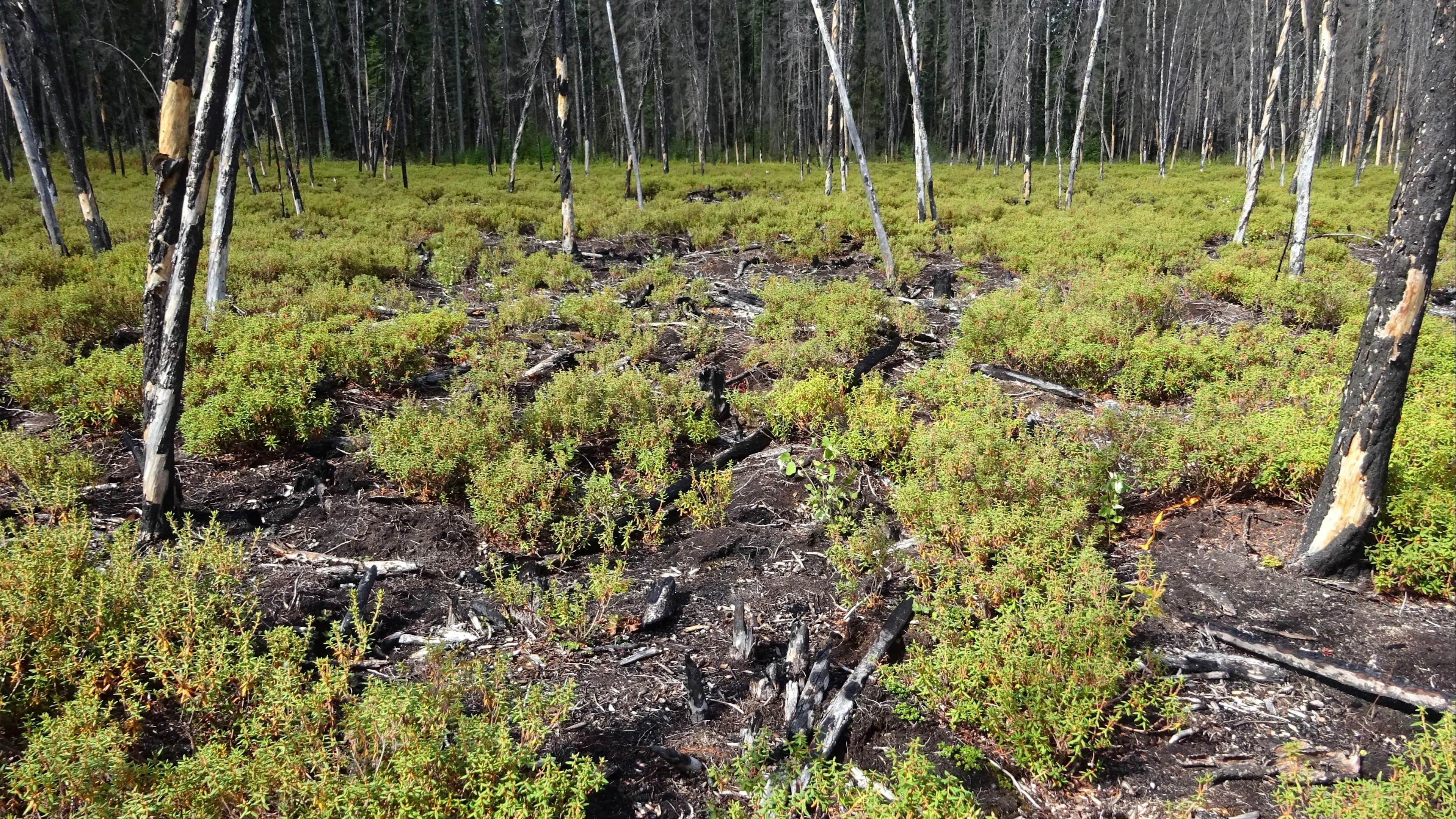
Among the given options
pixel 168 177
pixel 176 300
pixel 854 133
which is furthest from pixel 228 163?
pixel 854 133

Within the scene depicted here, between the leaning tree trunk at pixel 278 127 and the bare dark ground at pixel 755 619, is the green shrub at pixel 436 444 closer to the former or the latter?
the bare dark ground at pixel 755 619

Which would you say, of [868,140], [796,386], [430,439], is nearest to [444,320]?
[430,439]

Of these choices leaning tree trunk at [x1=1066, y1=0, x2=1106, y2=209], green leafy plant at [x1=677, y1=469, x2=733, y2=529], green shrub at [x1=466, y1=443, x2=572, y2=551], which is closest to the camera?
green shrub at [x1=466, y1=443, x2=572, y2=551]

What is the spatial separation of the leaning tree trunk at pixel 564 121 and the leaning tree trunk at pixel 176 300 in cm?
941

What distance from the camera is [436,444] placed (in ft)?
19.1

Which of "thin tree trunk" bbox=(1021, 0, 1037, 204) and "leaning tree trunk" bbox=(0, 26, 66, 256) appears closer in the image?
"leaning tree trunk" bbox=(0, 26, 66, 256)

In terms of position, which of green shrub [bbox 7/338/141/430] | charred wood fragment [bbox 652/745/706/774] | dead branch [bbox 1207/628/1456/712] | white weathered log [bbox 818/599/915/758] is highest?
green shrub [bbox 7/338/141/430]

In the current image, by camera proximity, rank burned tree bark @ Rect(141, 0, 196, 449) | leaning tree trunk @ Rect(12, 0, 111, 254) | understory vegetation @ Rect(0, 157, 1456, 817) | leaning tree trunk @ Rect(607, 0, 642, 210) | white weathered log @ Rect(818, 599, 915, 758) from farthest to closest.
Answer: leaning tree trunk @ Rect(607, 0, 642, 210) → leaning tree trunk @ Rect(12, 0, 111, 254) → burned tree bark @ Rect(141, 0, 196, 449) → white weathered log @ Rect(818, 599, 915, 758) → understory vegetation @ Rect(0, 157, 1456, 817)

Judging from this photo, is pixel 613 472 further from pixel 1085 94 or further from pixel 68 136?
pixel 1085 94

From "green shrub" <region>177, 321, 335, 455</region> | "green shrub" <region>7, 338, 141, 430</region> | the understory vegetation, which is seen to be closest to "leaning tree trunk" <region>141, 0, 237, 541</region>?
the understory vegetation

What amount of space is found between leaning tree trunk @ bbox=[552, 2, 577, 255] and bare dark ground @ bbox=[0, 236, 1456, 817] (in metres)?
9.17

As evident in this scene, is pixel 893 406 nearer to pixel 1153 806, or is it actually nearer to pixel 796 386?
pixel 796 386

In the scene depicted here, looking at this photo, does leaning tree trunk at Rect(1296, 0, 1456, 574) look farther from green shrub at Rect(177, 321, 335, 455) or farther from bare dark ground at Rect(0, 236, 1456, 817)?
green shrub at Rect(177, 321, 335, 455)

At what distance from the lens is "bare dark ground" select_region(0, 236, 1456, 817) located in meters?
3.32
